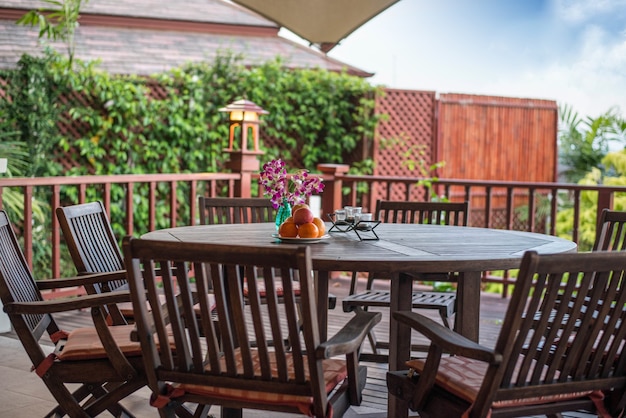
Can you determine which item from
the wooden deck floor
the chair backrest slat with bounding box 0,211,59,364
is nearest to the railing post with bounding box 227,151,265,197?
the wooden deck floor

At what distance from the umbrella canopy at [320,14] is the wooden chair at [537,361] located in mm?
2725

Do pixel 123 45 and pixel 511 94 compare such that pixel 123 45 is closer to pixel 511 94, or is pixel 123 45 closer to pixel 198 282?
pixel 511 94

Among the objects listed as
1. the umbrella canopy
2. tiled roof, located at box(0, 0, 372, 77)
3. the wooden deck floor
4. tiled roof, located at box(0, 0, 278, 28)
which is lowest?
the wooden deck floor

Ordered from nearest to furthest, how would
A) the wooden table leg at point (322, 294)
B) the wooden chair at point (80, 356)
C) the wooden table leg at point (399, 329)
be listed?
the wooden chair at point (80, 356), the wooden table leg at point (399, 329), the wooden table leg at point (322, 294)

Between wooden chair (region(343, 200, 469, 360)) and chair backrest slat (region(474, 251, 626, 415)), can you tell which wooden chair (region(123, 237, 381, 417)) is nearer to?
chair backrest slat (region(474, 251, 626, 415))

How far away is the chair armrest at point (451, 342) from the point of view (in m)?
1.95

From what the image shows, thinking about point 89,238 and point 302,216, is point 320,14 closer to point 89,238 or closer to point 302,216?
point 302,216

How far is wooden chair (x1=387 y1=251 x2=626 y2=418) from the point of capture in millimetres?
1963

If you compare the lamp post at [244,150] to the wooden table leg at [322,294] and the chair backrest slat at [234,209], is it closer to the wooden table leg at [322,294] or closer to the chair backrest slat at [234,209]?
the chair backrest slat at [234,209]

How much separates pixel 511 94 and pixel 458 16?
1510mm

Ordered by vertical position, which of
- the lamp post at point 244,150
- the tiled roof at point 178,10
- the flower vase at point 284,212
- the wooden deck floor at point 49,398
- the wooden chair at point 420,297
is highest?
the tiled roof at point 178,10

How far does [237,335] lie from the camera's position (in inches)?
82.0

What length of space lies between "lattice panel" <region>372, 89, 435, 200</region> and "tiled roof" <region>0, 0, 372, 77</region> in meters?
1.18

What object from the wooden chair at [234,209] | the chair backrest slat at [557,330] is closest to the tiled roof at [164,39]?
the wooden chair at [234,209]
